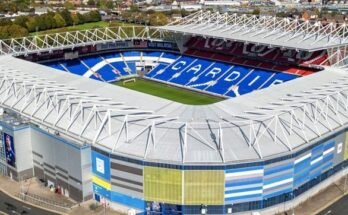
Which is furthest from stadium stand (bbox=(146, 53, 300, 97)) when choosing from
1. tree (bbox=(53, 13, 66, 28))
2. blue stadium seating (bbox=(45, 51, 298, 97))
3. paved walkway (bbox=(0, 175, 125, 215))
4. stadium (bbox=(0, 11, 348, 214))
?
tree (bbox=(53, 13, 66, 28))

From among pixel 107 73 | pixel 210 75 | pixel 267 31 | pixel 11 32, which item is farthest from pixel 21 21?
pixel 267 31

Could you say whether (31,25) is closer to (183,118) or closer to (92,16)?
(92,16)

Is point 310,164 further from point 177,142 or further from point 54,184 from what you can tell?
point 54,184

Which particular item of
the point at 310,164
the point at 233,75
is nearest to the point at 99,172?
the point at 310,164

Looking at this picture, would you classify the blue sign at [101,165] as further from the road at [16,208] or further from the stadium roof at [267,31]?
the stadium roof at [267,31]

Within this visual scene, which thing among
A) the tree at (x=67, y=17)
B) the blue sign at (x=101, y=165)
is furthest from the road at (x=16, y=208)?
the tree at (x=67, y=17)

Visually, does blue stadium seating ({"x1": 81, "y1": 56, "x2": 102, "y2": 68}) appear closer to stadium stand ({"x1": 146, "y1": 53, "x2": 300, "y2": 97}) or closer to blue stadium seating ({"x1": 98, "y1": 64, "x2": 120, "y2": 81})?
blue stadium seating ({"x1": 98, "y1": 64, "x2": 120, "y2": 81})

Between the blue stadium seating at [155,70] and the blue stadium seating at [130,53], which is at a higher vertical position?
the blue stadium seating at [130,53]
